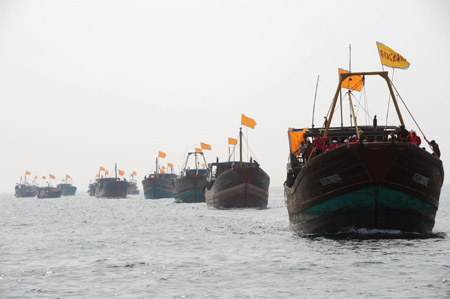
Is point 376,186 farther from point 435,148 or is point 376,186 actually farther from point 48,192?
point 48,192

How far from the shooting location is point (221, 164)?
62688 millimetres

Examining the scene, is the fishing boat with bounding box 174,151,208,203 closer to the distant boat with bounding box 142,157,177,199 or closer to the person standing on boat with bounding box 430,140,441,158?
the distant boat with bounding box 142,157,177,199

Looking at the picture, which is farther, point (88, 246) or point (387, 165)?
point (88, 246)

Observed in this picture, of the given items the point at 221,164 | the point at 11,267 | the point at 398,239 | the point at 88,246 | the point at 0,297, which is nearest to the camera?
the point at 0,297

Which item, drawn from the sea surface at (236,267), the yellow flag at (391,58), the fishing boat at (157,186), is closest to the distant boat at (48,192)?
the fishing boat at (157,186)

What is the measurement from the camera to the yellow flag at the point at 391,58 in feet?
83.9

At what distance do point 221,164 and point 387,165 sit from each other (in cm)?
4167

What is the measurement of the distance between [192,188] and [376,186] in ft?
204

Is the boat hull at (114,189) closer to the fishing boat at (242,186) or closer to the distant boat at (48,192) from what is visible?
the distant boat at (48,192)

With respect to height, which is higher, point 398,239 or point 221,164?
point 221,164

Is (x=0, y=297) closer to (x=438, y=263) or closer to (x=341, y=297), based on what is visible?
(x=341, y=297)

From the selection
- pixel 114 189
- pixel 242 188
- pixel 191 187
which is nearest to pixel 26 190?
pixel 114 189

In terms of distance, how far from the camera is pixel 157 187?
377ft

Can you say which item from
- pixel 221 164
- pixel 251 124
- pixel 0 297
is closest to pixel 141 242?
pixel 0 297
